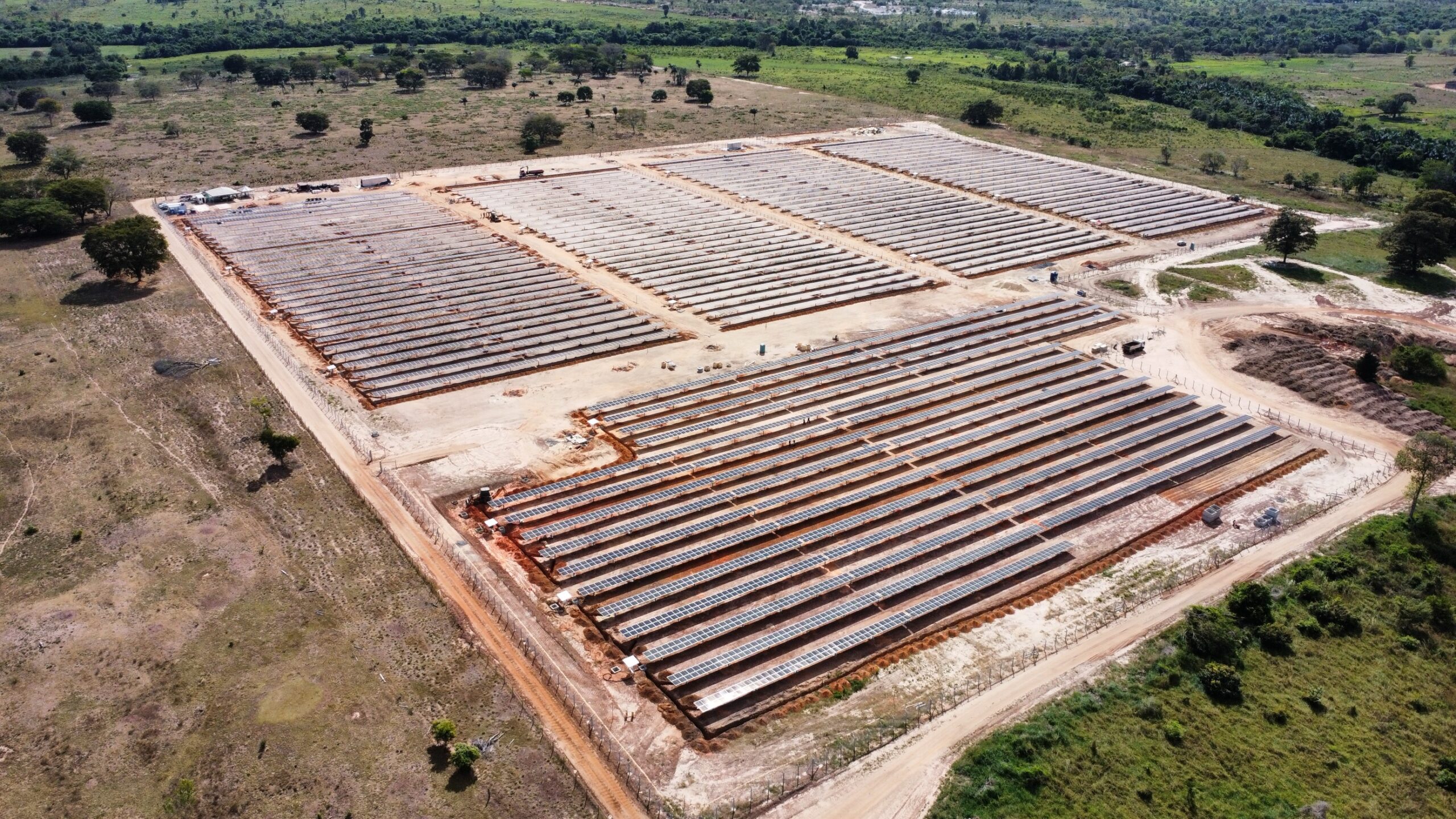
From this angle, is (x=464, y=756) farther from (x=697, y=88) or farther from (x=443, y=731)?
(x=697, y=88)

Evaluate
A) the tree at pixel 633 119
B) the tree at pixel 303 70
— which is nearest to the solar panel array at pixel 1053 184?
the tree at pixel 633 119

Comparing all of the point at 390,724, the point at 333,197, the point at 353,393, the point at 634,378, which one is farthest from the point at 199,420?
the point at 333,197

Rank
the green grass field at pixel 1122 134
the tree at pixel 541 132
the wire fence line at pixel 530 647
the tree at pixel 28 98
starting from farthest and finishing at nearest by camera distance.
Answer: the tree at pixel 28 98 < the tree at pixel 541 132 < the green grass field at pixel 1122 134 < the wire fence line at pixel 530 647

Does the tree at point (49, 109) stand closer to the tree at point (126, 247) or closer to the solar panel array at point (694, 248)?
the solar panel array at point (694, 248)

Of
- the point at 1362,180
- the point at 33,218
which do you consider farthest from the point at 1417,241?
the point at 33,218

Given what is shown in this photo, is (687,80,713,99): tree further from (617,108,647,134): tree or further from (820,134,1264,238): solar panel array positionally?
(820,134,1264,238): solar panel array

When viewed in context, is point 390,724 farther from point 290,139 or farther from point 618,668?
point 290,139

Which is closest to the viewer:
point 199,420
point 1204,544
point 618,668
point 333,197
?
point 618,668
